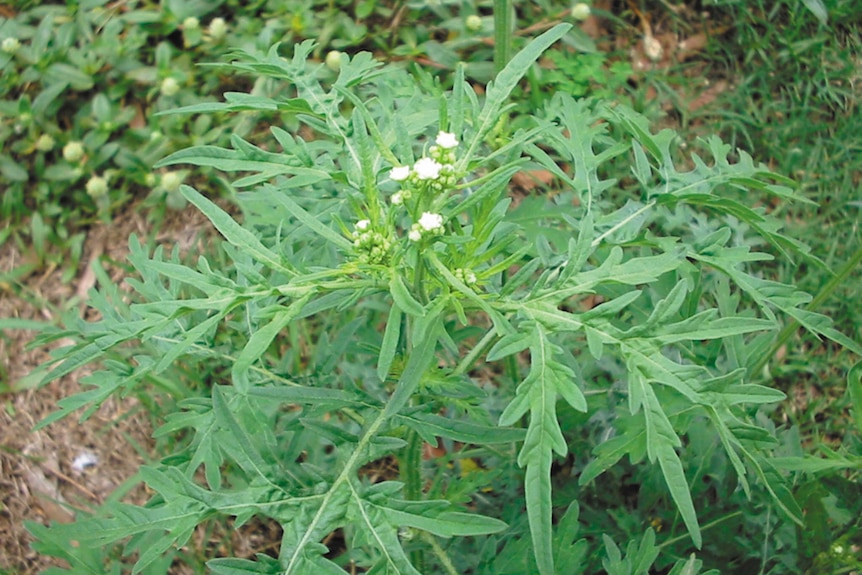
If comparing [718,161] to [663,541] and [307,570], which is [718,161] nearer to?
[663,541]

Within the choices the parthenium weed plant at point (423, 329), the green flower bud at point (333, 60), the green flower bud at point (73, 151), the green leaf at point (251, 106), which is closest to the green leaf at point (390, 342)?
the parthenium weed plant at point (423, 329)

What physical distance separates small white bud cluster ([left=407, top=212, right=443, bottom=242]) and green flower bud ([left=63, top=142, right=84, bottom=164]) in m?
2.38

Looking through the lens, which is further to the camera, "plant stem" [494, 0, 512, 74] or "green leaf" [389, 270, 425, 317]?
"plant stem" [494, 0, 512, 74]

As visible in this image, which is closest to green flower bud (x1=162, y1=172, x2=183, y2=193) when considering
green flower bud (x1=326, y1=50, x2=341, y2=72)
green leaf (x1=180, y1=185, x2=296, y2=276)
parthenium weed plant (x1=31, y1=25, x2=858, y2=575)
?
green flower bud (x1=326, y1=50, x2=341, y2=72)

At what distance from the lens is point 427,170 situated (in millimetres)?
1314

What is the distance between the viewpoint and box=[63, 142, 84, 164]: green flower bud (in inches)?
127

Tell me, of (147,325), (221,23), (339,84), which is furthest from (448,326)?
(221,23)

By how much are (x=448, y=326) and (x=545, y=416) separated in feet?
2.34

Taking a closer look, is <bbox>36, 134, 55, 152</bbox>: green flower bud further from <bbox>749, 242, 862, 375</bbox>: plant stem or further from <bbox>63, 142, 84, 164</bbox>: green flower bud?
<bbox>749, 242, 862, 375</bbox>: plant stem

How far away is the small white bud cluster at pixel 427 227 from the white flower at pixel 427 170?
61 millimetres

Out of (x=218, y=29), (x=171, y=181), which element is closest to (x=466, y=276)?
(x=171, y=181)

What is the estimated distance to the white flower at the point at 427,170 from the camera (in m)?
1.32

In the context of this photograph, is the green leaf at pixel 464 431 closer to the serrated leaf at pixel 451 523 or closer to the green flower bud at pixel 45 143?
the serrated leaf at pixel 451 523

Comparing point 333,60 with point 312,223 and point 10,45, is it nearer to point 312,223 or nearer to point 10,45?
point 10,45
